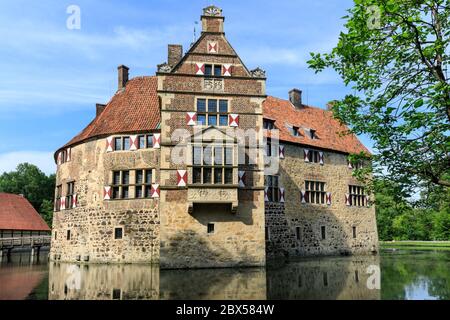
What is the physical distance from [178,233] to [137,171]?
5.35 metres

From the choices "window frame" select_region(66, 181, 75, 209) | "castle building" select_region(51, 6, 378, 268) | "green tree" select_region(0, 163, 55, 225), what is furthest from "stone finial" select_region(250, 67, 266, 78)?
"green tree" select_region(0, 163, 55, 225)

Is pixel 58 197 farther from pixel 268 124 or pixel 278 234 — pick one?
pixel 268 124

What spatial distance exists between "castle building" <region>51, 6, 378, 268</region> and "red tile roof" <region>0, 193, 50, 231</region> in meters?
12.7

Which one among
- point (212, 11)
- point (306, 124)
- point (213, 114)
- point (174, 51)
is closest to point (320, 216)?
point (306, 124)

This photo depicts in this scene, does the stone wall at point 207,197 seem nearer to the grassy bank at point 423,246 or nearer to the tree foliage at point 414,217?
the tree foliage at point 414,217

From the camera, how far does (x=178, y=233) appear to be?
18859mm

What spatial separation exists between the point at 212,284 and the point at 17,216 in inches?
1178

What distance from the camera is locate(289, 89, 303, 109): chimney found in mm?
32075

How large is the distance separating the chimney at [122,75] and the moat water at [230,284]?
43.5 ft

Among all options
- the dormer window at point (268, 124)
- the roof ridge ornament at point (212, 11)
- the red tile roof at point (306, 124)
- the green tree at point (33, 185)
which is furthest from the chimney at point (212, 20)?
the green tree at point (33, 185)

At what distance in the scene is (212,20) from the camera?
21.5m

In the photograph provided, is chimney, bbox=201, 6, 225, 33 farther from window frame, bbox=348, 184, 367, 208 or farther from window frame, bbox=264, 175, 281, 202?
window frame, bbox=348, 184, 367, 208

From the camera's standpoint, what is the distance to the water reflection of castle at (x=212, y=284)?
37.1ft
